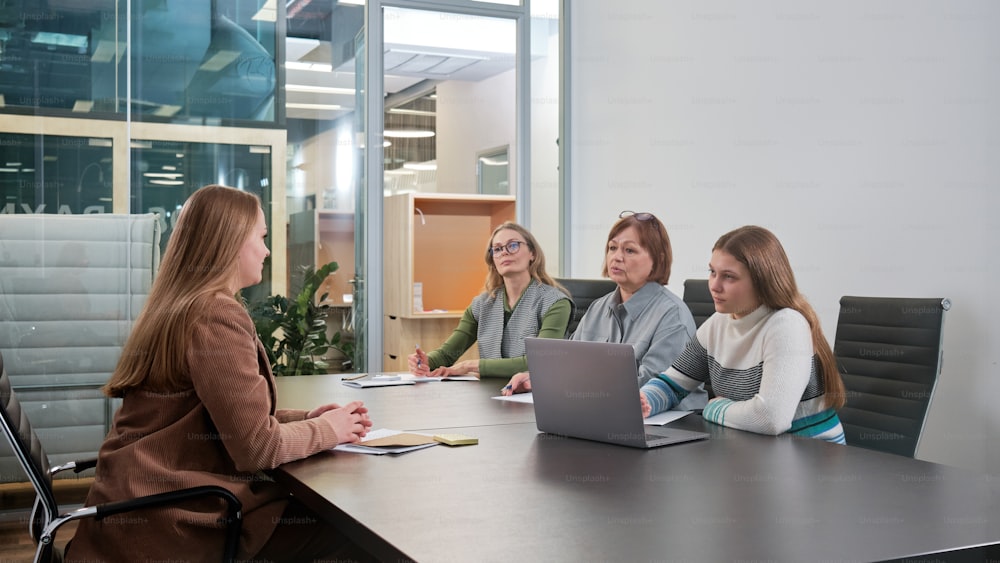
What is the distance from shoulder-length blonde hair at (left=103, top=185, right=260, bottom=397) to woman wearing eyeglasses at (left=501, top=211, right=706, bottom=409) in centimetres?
128

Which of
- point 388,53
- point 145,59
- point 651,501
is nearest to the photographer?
point 651,501

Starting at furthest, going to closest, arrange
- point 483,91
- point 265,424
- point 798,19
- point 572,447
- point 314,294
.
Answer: point 483,91
point 314,294
point 798,19
point 572,447
point 265,424

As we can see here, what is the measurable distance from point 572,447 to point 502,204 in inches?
157

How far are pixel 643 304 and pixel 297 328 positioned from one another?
2.57 metres

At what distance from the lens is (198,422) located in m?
1.92

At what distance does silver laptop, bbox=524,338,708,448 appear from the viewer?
2.02 metres

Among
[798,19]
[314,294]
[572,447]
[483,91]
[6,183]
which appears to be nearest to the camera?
[572,447]

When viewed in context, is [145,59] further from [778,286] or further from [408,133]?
[778,286]

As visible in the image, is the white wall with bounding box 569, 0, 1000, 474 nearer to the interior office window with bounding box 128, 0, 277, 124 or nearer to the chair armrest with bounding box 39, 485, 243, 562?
the interior office window with bounding box 128, 0, 277, 124

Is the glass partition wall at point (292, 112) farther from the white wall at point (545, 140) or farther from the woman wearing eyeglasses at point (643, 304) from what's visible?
the woman wearing eyeglasses at point (643, 304)

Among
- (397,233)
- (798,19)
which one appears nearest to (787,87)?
(798,19)

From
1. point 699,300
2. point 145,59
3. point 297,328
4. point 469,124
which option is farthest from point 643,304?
point 145,59

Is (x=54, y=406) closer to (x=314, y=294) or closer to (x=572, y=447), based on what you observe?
(x=314, y=294)

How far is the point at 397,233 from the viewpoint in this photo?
546 centimetres
